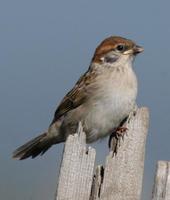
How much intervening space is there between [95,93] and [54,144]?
2.24 feet

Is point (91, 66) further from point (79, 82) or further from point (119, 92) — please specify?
point (119, 92)

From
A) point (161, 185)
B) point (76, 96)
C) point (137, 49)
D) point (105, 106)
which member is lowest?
point (161, 185)

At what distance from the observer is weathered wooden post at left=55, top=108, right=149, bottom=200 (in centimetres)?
317

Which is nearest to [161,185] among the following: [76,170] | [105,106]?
[76,170]

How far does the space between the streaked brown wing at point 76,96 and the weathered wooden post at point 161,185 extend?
9.31 feet

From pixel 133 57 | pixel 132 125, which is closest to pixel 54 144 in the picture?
pixel 133 57

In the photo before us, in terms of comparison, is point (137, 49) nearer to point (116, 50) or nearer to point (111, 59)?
point (116, 50)

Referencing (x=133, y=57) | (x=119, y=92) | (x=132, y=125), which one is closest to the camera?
(x=132, y=125)

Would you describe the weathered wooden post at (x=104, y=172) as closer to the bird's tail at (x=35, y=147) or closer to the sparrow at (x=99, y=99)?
the sparrow at (x=99, y=99)

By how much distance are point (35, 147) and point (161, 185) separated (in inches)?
110

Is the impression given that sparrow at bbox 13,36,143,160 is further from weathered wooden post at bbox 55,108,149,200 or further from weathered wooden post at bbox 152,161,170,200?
weathered wooden post at bbox 152,161,170,200

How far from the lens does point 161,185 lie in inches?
123

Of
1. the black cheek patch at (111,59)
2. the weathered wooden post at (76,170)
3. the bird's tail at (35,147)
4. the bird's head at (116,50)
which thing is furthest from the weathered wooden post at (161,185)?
the black cheek patch at (111,59)

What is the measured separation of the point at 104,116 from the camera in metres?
5.64
